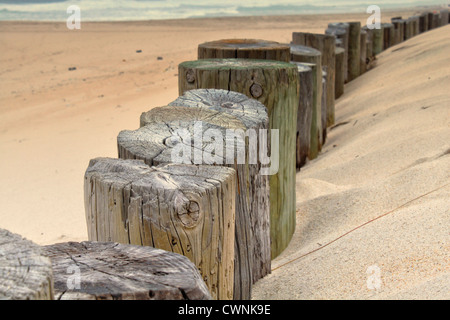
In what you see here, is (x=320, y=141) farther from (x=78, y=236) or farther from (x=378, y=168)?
(x=78, y=236)

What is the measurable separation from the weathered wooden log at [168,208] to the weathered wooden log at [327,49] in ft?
16.3

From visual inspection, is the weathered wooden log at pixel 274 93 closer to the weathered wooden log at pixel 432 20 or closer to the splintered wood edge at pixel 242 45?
the splintered wood edge at pixel 242 45

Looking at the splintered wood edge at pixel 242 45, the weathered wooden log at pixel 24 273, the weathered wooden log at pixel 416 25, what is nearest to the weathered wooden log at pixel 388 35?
the weathered wooden log at pixel 416 25

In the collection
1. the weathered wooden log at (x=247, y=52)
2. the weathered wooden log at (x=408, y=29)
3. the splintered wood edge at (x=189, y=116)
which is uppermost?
the weathered wooden log at (x=408, y=29)

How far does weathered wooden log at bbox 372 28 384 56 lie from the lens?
41.3 ft

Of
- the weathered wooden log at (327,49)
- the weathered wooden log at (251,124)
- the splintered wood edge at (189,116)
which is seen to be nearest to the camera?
the splintered wood edge at (189,116)

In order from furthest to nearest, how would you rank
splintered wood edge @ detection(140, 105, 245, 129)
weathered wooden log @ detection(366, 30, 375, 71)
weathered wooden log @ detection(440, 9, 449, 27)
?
weathered wooden log @ detection(440, 9, 449, 27) → weathered wooden log @ detection(366, 30, 375, 71) → splintered wood edge @ detection(140, 105, 245, 129)

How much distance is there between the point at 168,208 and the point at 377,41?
12.0m

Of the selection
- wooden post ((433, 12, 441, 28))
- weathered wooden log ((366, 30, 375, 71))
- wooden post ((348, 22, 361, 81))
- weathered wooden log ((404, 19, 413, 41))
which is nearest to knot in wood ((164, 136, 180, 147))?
wooden post ((348, 22, 361, 81))

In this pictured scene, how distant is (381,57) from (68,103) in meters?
6.18

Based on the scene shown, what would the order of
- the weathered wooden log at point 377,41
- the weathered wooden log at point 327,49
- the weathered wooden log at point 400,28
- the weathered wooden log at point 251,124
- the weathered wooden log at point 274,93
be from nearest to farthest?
the weathered wooden log at point 251,124, the weathered wooden log at point 274,93, the weathered wooden log at point 327,49, the weathered wooden log at point 377,41, the weathered wooden log at point 400,28

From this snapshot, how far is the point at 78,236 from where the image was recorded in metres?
4.43

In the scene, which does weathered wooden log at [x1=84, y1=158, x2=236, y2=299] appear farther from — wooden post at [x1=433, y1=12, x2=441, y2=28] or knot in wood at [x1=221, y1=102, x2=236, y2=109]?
wooden post at [x1=433, y1=12, x2=441, y2=28]

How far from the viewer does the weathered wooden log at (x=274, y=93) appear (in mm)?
3115
